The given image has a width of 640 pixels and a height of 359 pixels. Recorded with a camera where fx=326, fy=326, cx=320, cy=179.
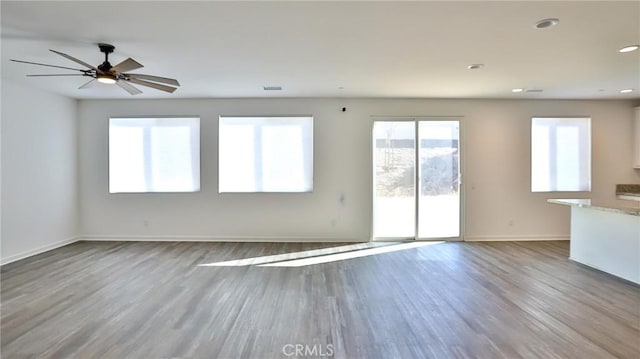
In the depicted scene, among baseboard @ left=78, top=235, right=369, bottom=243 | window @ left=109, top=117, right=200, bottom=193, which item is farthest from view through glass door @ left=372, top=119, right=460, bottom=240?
window @ left=109, top=117, right=200, bottom=193

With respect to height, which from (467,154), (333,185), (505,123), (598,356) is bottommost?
(598,356)

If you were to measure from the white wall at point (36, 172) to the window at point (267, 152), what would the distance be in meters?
2.62

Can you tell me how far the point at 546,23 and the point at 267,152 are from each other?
4.34m

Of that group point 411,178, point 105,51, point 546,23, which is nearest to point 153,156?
point 105,51

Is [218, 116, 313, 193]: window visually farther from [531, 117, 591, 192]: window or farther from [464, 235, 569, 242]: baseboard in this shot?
[531, 117, 591, 192]: window

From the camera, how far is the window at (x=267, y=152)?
19.4ft

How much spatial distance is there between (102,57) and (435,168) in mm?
5209

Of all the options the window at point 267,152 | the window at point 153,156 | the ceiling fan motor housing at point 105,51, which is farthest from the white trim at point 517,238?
the ceiling fan motor housing at point 105,51

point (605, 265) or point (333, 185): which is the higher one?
point (333, 185)

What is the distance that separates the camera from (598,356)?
230cm

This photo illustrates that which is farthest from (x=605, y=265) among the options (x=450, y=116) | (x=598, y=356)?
(x=450, y=116)

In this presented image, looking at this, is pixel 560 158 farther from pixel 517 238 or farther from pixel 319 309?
pixel 319 309

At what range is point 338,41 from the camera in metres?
3.16

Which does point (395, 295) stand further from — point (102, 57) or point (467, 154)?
point (102, 57)
